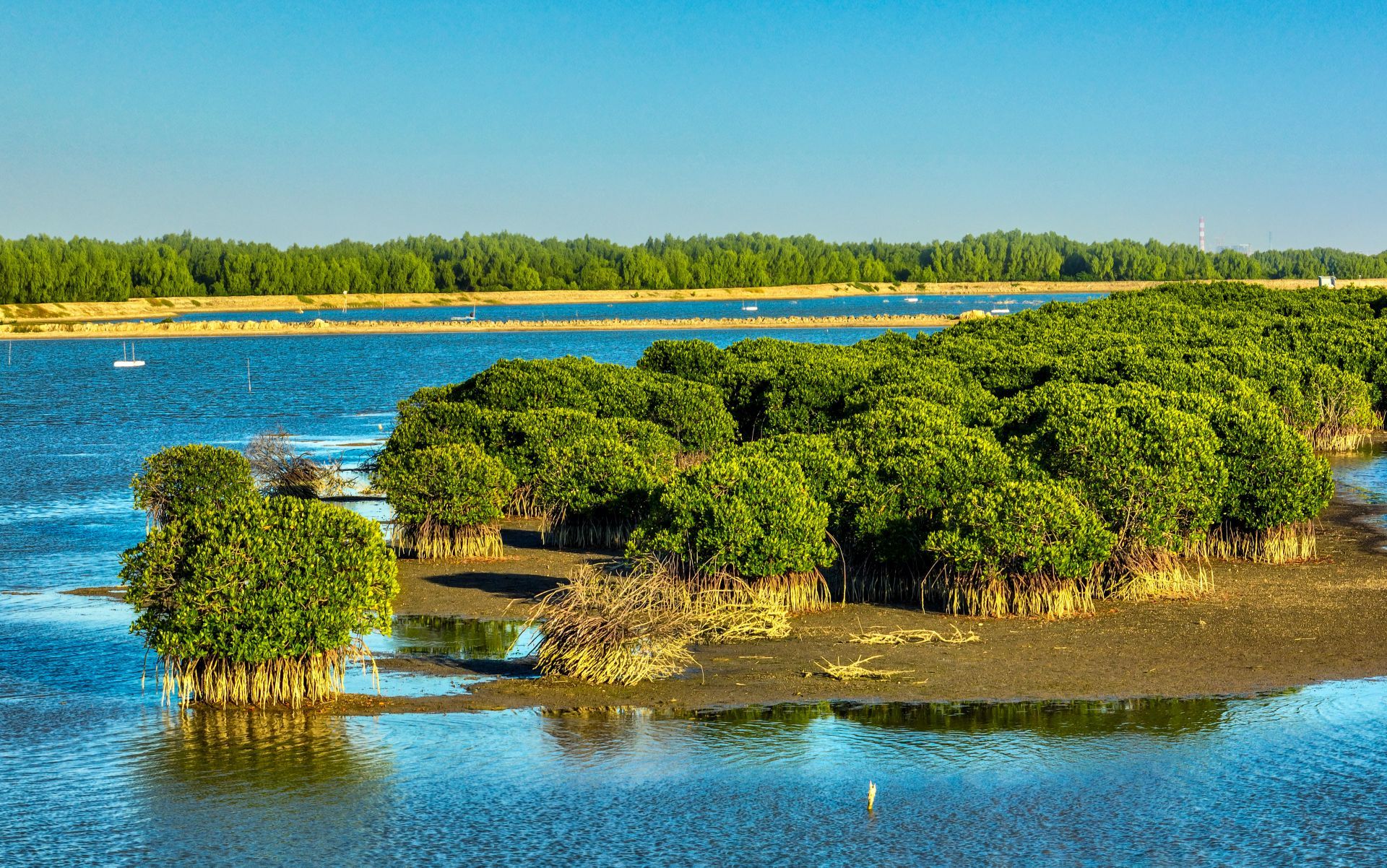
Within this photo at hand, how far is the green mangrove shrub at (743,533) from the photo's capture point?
77.9ft

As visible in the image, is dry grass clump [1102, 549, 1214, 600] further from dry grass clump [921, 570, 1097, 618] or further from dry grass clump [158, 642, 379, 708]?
dry grass clump [158, 642, 379, 708]

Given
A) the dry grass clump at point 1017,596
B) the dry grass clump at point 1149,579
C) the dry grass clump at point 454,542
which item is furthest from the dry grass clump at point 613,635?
the dry grass clump at point 454,542

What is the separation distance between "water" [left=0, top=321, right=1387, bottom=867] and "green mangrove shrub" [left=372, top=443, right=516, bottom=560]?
21.8 ft

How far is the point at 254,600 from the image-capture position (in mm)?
18375

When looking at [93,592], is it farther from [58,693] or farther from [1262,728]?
[1262,728]

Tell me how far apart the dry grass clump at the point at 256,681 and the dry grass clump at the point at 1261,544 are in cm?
1732

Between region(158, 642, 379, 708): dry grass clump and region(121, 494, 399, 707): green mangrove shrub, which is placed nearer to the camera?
region(121, 494, 399, 707): green mangrove shrub

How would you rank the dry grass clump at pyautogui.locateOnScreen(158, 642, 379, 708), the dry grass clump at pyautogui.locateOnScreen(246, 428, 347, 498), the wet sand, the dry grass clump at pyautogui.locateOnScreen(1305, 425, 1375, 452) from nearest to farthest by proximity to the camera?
the dry grass clump at pyautogui.locateOnScreen(158, 642, 379, 708)
the wet sand
the dry grass clump at pyautogui.locateOnScreen(246, 428, 347, 498)
the dry grass clump at pyautogui.locateOnScreen(1305, 425, 1375, 452)

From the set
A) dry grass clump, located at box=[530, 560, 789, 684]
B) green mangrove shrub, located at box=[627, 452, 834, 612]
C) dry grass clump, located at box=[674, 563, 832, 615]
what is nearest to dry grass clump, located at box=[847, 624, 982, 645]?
dry grass clump, located at box=[674, 563, 832, 615]

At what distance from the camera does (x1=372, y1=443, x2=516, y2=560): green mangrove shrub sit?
95.9 feet

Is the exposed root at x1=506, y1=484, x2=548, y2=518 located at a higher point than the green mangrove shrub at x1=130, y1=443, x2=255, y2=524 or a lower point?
lower

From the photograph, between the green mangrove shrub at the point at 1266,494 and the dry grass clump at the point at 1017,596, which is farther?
the green mangrove shrub at the point at 1266,494

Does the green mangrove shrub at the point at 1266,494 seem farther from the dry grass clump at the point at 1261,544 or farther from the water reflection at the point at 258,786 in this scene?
the water reflection at the point at 258,786

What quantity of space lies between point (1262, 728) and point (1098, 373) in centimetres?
2609
